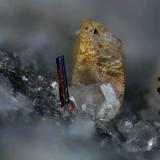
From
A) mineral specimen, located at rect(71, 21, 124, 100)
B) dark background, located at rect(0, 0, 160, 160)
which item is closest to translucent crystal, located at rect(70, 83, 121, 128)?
mineral specimen, located at rect(71, 21, 124, 100)

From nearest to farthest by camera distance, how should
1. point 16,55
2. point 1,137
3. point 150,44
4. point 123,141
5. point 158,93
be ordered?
1. point 1,137
2. point 123,141
3. point 16,55
4. point 158,93
5. point 150,44

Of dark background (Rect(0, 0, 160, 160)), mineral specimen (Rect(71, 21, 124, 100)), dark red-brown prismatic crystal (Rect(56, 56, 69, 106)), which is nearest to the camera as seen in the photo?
dark red-brown prismatic crystal (Rect(56, 56, 69, 106))

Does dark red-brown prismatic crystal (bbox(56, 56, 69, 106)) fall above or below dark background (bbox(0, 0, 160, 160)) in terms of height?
below

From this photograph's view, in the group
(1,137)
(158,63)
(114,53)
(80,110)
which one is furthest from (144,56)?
(1,137)

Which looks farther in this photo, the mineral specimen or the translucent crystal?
the mineral specimen

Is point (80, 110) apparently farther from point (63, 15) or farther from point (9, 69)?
point (63, 15)

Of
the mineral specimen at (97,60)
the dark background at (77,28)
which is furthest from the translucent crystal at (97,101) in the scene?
the dark background at (77,28)

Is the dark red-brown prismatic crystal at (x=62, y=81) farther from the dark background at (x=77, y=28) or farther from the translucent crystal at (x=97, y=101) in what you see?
the dark background at (x=77, y=28)

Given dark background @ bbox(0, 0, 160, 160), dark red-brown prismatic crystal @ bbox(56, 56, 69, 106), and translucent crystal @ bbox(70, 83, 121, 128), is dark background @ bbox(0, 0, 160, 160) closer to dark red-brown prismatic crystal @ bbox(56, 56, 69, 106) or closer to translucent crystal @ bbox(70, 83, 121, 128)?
translucent crystal @ bbox(70, 83, 121, 128)
